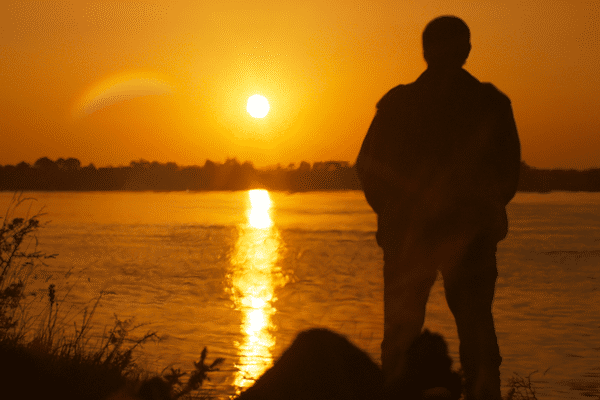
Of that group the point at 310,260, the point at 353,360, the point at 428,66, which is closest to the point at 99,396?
the point at 353,360

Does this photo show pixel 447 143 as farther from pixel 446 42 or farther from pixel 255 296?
pixel 255 296

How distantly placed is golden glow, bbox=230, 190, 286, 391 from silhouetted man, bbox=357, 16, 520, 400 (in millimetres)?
2412

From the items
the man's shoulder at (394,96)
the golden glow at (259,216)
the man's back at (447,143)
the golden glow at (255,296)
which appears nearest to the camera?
the man's back at (447,143)

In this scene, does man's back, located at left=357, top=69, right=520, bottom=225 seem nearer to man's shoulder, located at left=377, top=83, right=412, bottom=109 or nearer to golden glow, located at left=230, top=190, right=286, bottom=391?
man's shoulder, located at left=377, top=83, right=412, bottom=109

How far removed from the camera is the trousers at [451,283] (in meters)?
3.30

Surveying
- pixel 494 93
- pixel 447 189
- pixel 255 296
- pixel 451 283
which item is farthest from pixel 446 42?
pixel 255 296

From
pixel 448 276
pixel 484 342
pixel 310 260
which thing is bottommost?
pixel 484 342

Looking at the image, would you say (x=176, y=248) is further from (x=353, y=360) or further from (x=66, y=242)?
(x=353, y=360)

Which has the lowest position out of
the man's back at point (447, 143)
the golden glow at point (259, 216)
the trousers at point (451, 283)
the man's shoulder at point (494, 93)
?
the trousers at point (451, 283)

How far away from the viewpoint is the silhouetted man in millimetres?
3264

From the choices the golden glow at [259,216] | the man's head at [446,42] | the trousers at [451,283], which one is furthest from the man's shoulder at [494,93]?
the golden glow at [259,216]

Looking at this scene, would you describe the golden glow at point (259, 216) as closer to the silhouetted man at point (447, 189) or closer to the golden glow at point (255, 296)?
the golden glow at point (255, 296)

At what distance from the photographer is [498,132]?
3.24 meters

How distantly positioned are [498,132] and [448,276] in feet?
2.48
